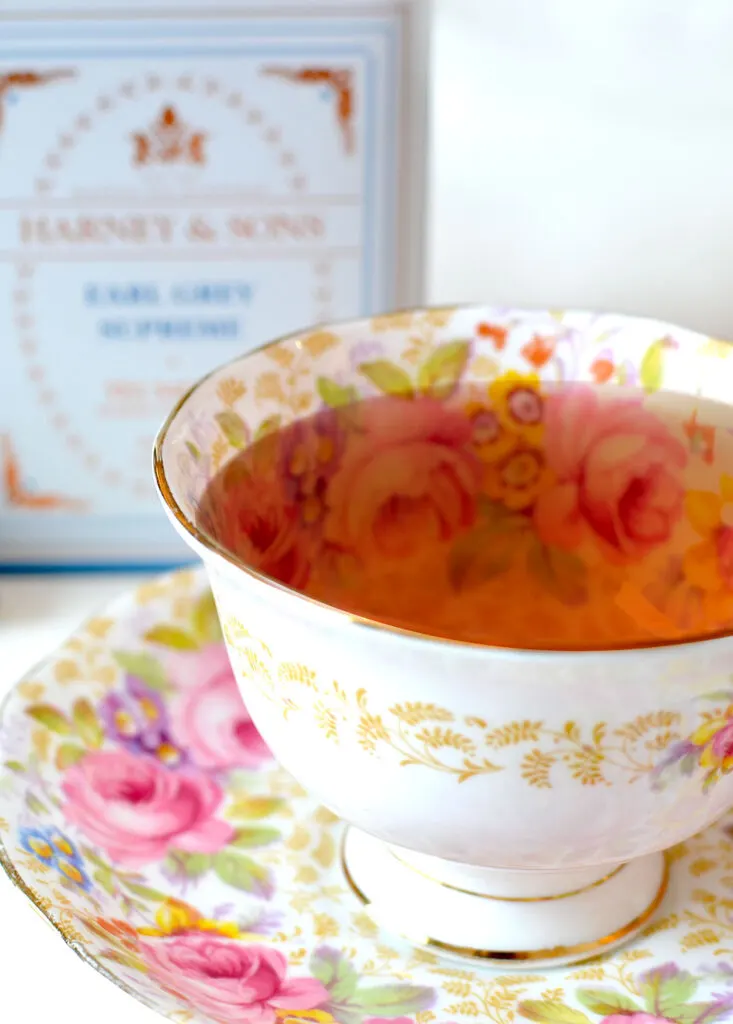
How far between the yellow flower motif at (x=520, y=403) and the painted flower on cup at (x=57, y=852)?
0.92ft

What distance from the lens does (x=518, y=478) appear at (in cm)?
59

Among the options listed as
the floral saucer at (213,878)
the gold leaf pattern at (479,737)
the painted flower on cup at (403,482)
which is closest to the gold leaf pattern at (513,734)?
the gold leaf pattern at (479,737)

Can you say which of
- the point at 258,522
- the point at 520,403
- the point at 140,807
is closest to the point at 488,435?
the point at 520,403

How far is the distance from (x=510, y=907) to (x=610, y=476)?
229mm

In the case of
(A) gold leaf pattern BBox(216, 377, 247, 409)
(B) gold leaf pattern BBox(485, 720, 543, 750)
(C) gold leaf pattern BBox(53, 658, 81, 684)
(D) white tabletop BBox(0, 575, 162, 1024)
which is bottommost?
(D) white tabletop BBox(0, 575, 162, 1024)

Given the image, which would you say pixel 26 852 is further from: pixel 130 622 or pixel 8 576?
pixel 8 576

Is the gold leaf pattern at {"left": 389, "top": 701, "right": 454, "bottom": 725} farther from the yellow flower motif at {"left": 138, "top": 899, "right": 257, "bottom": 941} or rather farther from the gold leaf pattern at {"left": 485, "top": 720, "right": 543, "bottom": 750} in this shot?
the yellow flower motif at {"left": 138, "top": 899, "right": 257, "bottom": 941}

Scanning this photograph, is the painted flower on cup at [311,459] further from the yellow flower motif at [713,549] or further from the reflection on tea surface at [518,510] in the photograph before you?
the yellow flower motif at [713,549]

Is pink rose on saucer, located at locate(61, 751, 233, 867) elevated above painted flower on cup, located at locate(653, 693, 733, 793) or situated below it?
below

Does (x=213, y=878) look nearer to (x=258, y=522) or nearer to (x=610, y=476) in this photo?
(x=258, y=522)

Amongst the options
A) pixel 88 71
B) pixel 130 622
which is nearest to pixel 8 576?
pixel 130 622

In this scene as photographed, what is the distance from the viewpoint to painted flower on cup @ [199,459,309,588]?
1.45ft

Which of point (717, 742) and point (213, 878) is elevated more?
point (717, 742)

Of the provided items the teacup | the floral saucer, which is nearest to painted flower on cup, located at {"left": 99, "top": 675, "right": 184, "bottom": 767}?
the floral saucer
